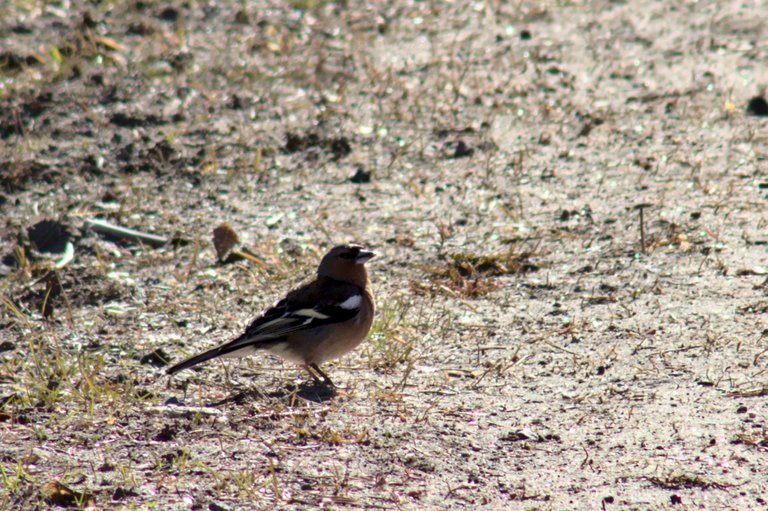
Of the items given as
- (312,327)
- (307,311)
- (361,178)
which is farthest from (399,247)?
(312,327)

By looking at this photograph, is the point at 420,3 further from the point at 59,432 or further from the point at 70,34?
the point at 59,432

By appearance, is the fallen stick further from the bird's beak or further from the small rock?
the bird's beak

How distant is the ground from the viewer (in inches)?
189

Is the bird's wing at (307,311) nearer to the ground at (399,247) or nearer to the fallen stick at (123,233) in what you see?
the ground at (399,247)

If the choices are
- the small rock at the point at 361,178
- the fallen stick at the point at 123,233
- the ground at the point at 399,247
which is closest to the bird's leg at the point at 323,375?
the ground at the point at 399,247

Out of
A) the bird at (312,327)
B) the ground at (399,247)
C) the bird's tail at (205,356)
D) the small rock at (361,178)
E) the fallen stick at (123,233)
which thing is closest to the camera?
the ground at (399,247)

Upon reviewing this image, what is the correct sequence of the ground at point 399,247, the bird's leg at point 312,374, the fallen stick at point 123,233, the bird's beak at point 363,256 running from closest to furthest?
the ground at point 399,247 < the bird's leg at point 312,374 < the bird's beak at point 363,256 < the fallen stick at point 123,233

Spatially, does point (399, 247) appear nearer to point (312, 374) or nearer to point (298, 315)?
point (298, 315)

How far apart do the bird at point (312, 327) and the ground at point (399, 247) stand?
17cm

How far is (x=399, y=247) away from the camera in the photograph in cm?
732

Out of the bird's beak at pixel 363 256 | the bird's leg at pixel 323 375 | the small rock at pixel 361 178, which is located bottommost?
the small rock at pixel 361 178

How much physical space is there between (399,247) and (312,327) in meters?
1.75

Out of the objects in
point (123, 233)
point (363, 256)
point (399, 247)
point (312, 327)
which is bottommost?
point (399, 247)

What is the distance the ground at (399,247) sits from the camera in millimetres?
4805
